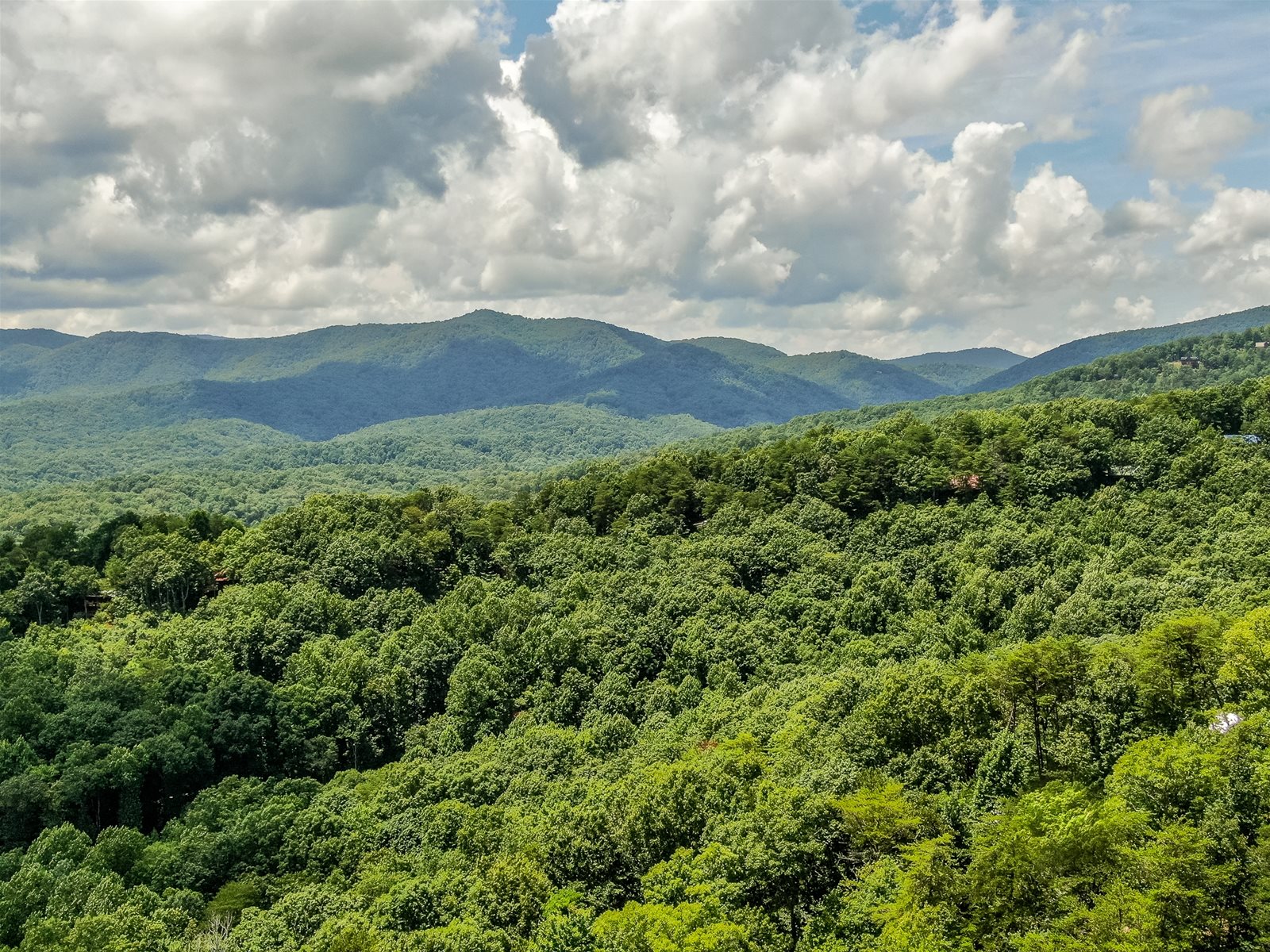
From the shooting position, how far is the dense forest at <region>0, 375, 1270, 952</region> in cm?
2670

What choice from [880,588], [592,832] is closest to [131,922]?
[592,832]

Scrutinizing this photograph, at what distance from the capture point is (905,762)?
36469 millimetres

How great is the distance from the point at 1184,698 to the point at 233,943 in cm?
3794

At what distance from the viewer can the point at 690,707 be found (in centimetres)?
6372

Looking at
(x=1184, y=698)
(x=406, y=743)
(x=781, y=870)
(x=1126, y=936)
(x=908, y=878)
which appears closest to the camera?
(x=1126, y=936)

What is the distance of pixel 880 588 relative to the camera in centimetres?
7088

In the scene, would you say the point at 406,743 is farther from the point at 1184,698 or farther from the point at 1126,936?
the point at 1126,936

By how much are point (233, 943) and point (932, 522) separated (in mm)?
63639

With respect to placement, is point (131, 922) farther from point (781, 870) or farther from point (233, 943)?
point (781, 870)

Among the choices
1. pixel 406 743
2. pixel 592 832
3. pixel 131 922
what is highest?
pixel 592 832

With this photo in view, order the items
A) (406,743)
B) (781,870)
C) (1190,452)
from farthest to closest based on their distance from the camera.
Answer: (1190,452) → (406,743) → (781,870)

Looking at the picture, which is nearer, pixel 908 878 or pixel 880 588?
pixel 908 878

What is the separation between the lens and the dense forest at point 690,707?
2670 centimetres

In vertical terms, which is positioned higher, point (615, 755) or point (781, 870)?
point (781, 870)
